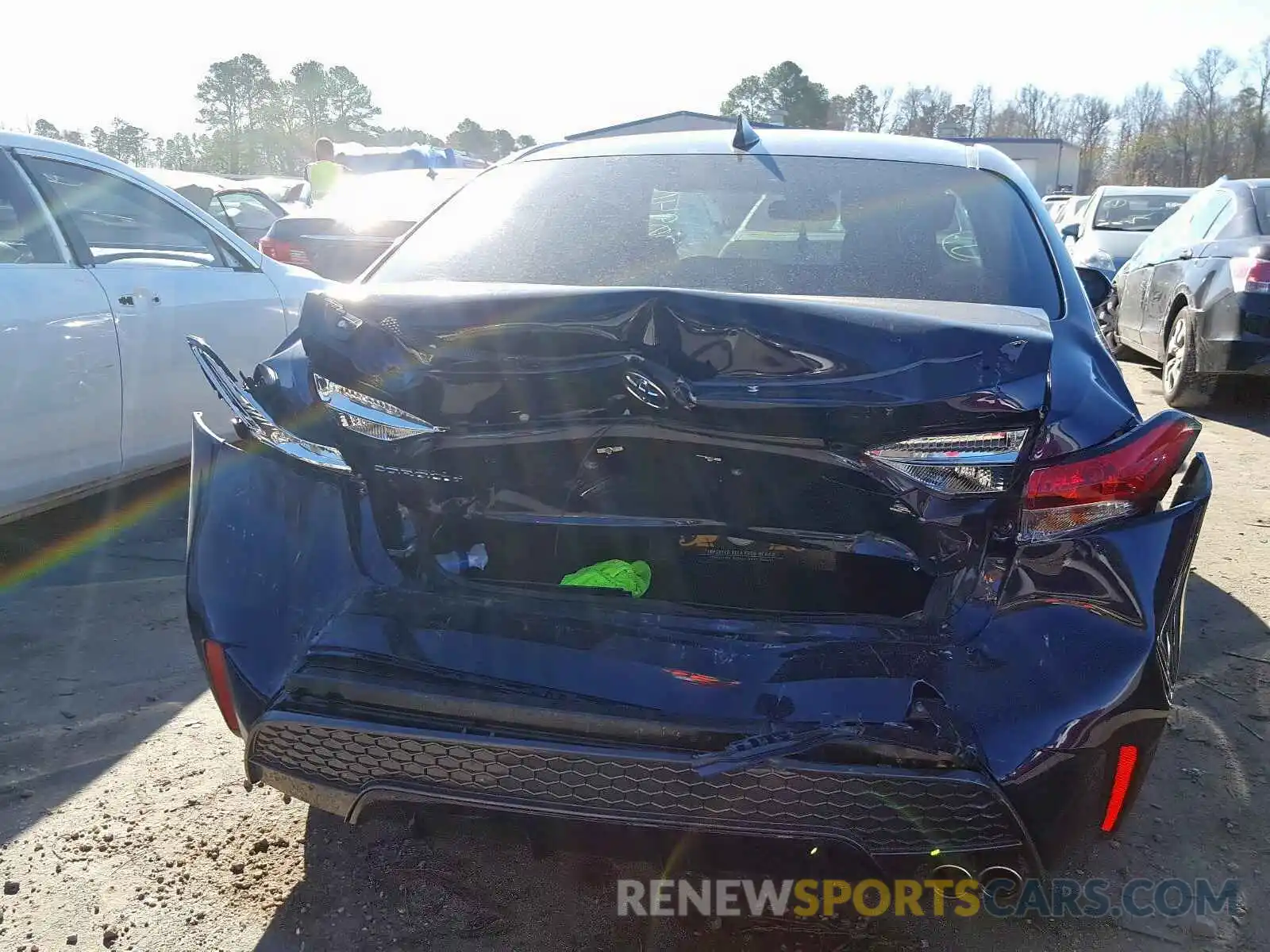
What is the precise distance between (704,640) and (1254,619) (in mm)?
2756

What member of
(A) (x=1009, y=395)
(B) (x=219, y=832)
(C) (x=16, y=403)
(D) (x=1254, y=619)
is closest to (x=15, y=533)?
(C) (x=16, y=403)

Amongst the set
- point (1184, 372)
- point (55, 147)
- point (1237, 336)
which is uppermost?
point (55, 147)

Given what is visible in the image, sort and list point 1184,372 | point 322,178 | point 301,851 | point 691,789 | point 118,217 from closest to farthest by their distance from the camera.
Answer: point 691,789 → point 301,851 → point 118,217 → point 1184,372 → point 322,178

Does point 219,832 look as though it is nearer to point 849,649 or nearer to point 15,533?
point 849,649

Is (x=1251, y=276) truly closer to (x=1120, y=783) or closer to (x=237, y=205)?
(x=1120, y=783)

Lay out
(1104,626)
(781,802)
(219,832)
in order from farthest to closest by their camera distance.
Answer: (219,832)
(1104,626)
(781,802)

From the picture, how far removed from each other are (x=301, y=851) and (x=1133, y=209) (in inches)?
481

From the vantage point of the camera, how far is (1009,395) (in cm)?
165

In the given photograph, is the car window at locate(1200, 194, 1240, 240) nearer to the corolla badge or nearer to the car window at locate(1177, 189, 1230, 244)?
the car window at locate(1177, 189, 1230, 244)

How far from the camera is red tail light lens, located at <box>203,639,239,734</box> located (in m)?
1.86

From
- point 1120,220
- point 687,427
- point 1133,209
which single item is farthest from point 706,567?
point 1133,209

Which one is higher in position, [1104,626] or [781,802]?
[1104,626]

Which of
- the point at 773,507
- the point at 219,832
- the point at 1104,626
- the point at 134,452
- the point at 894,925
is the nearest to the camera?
the point at 1104,626

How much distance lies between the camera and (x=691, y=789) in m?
1.58
